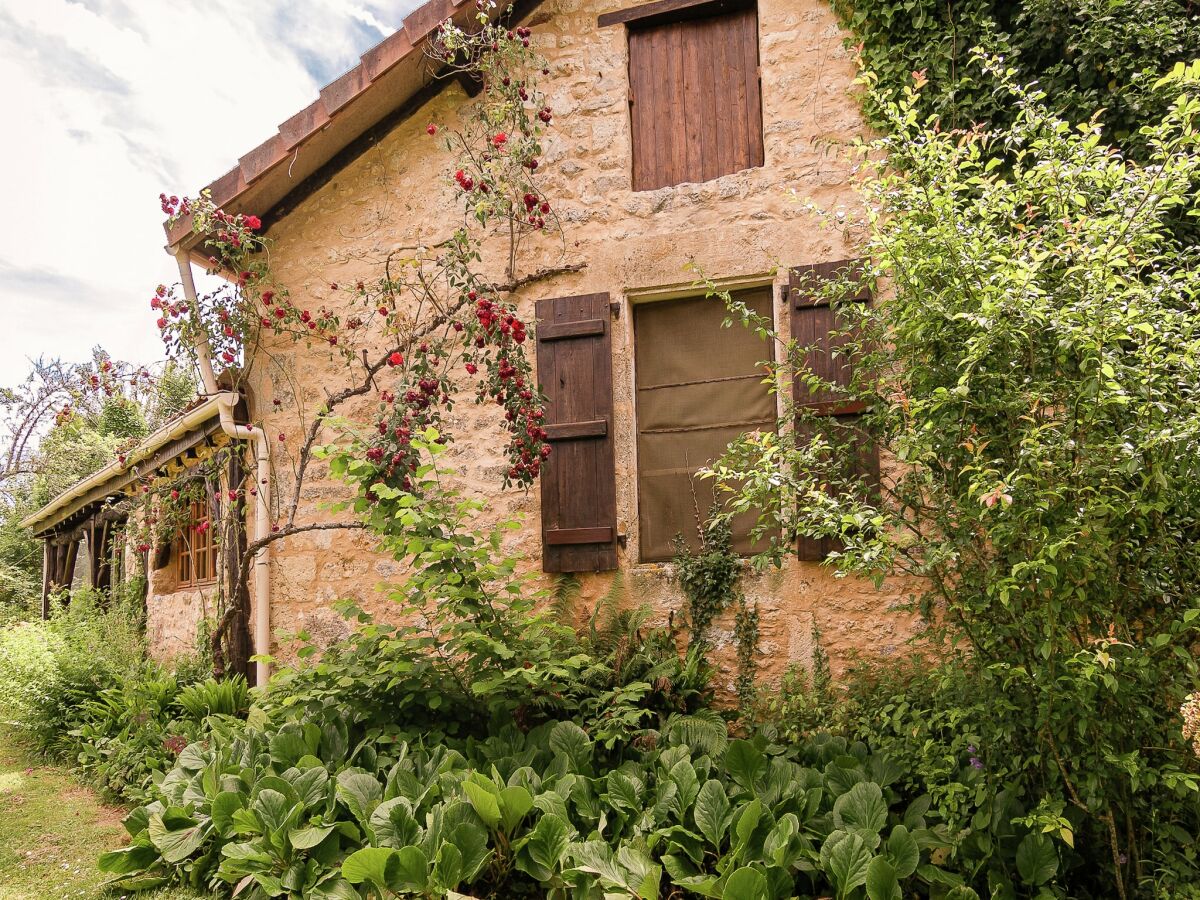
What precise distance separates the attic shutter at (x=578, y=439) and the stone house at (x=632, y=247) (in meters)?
0.01

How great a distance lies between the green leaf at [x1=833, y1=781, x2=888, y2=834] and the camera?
3.64 m

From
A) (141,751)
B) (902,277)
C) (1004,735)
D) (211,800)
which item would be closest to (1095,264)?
(902,277)

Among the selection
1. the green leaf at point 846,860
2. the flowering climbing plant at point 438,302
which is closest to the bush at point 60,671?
the flowering climbing plant at point 438,302

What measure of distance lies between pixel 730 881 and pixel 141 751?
4918mm

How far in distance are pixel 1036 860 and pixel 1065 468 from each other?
1.50 metres

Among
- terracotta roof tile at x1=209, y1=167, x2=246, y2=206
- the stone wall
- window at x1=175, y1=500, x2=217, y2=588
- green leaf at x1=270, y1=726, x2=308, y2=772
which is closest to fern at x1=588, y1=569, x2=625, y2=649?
the stone wall

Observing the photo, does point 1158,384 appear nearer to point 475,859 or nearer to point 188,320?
point 475,859

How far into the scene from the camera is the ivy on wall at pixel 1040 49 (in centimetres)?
478

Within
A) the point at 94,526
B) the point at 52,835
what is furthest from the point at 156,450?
the point at 94,526

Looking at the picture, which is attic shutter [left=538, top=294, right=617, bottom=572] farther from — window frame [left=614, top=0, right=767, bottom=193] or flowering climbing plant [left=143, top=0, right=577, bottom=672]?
window frame [left=614, top=0, right=767, bottom=193]

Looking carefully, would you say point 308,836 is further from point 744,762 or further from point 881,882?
point 881,882

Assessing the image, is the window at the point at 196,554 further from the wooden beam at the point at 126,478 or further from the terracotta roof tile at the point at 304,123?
the terracotta roof tile at the point at 304,123

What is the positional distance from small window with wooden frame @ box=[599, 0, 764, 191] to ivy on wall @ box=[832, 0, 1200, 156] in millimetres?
749

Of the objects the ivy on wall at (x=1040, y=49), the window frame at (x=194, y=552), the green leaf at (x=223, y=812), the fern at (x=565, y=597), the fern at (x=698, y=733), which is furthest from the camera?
the window frame at (x=194, y=552)
